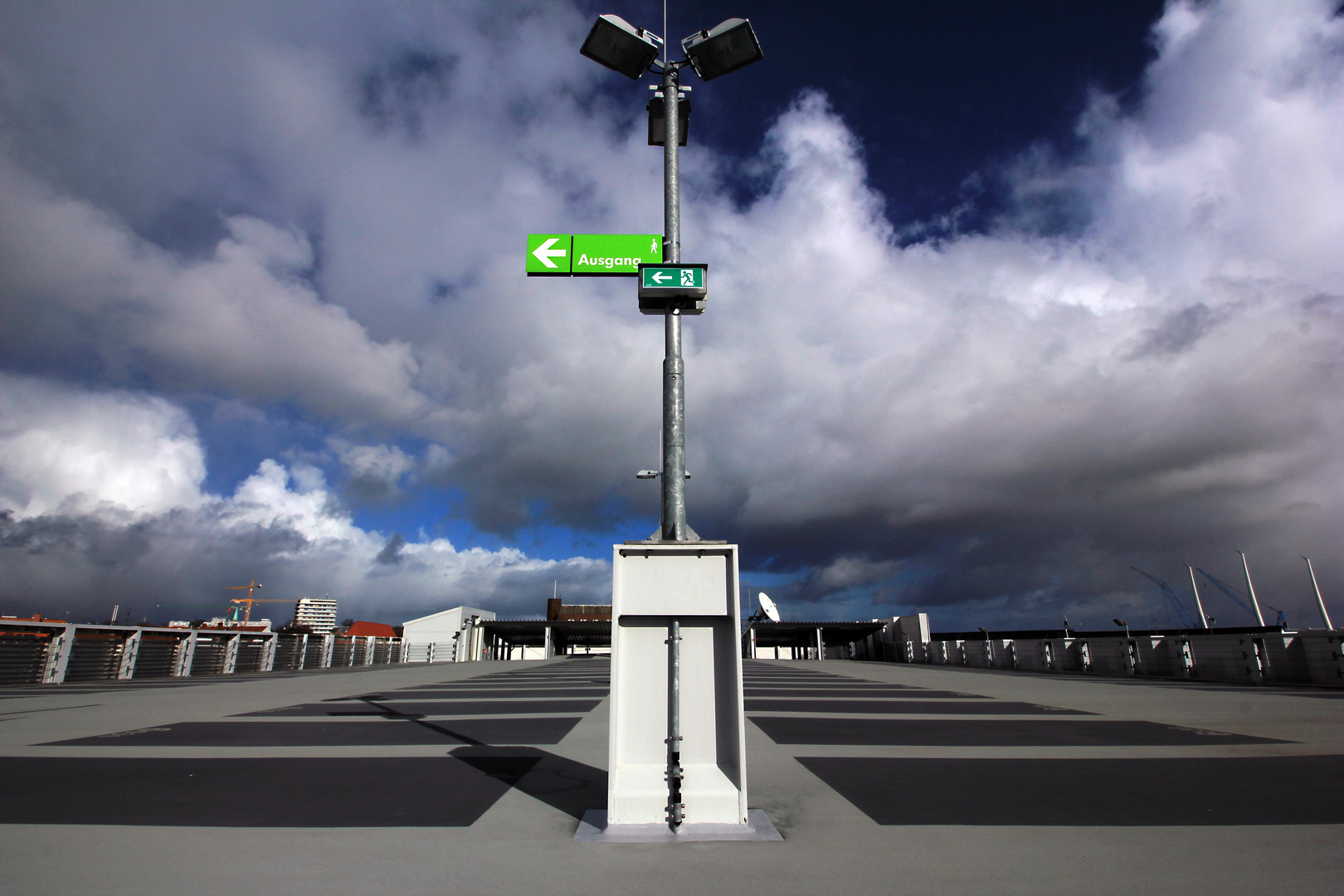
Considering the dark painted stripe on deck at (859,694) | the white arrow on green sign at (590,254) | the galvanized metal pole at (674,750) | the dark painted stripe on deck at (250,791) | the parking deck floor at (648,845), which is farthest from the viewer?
the dark painted stripe on deck at (859,694)

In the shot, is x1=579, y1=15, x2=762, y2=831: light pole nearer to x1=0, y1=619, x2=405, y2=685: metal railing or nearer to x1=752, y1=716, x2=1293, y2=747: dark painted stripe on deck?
x1=752, y1=716, x2=1293, y2=747: dark painted stripe on deck

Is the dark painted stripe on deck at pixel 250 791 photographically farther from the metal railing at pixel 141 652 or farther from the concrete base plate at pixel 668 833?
the metal railing at pixel 141 652

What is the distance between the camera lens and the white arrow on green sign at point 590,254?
688cm

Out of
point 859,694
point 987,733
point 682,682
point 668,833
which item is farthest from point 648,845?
point 859,694

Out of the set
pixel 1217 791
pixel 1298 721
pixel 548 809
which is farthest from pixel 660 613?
pixel 1298 721

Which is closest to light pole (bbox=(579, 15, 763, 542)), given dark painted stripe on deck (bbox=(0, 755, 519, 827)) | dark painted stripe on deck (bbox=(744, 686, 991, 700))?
dark painted stripe on deck (bbox=(0, 755, 519, 827))

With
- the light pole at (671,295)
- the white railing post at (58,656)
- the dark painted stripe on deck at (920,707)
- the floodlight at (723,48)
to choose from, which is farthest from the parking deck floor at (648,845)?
the white railing post at (58,656)

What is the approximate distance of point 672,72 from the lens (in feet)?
21.0

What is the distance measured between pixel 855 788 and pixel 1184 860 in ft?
8.16

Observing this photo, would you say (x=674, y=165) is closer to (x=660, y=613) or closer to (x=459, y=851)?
(x=660, y=613)

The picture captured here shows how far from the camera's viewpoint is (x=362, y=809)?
5.13 m

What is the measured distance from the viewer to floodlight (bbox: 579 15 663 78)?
6.07m

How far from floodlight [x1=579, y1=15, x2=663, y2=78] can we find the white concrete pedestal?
189 inches

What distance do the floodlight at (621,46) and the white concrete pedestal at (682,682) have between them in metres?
4.79
